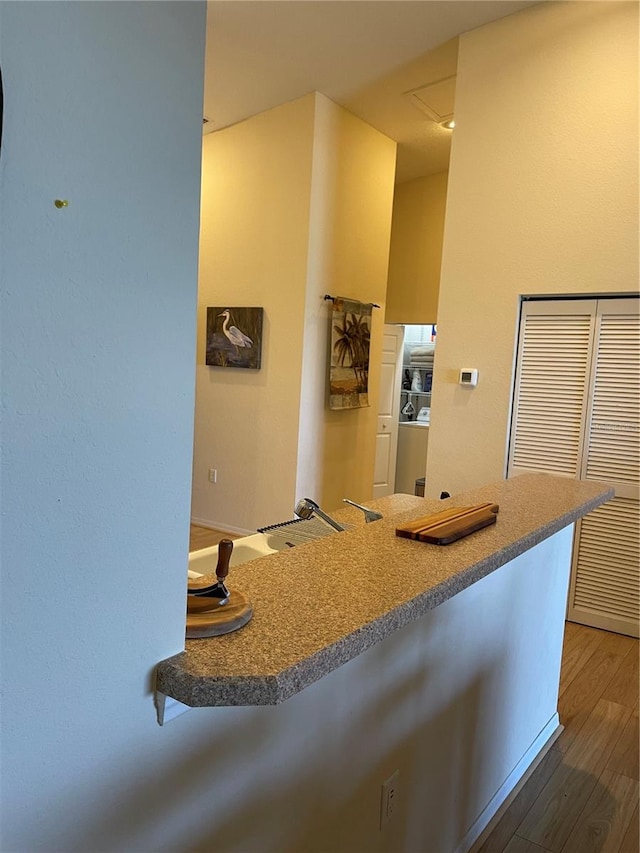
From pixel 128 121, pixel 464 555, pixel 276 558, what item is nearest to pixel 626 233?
pixel 464 555

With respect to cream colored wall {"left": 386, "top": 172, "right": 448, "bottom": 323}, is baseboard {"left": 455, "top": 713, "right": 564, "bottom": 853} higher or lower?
lower

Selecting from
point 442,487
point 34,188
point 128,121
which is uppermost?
point 128,121

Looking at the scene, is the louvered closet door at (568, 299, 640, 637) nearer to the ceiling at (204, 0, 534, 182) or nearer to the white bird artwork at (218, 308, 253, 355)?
the ceiling at (204, 0, 534, 182)

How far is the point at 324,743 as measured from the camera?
45.4 inches

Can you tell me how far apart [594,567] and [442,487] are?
3.33 feet

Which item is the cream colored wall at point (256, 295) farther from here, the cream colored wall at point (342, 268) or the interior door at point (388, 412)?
the interior door at point (388, 412)

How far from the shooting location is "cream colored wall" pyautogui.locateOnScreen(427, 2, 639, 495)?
3.11 metres

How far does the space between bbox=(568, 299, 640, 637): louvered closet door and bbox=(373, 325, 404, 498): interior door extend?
258cm

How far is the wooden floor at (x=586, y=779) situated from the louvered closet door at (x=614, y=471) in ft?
1.38

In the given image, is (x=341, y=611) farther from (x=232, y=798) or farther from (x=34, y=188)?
(x=34, y=188)

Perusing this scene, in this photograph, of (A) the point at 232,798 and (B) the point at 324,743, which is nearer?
(A) the point at 232,798

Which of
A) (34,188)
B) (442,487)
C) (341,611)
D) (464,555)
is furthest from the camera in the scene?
(442,487)

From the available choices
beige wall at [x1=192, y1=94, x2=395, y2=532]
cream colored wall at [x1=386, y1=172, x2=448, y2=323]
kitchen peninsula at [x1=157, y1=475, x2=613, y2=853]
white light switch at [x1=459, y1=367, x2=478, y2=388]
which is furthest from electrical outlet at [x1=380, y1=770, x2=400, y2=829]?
cream colored wall at [x1=386, y1=172, x2=448, y2=323]

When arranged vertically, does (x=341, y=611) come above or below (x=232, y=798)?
above
